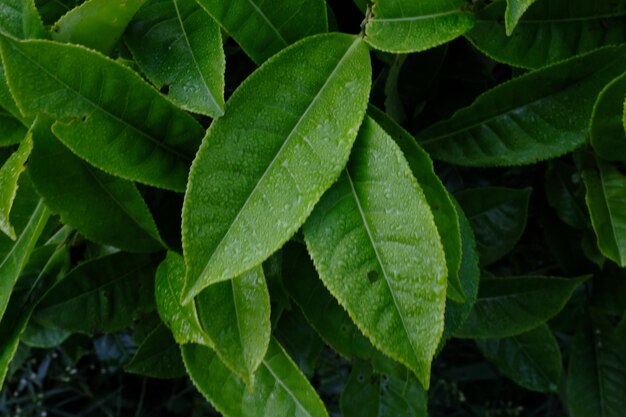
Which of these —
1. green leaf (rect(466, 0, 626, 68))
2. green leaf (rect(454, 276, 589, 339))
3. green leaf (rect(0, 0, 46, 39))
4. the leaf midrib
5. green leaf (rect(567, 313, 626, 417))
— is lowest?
green leaf (rect(567, 313, 626, 417))

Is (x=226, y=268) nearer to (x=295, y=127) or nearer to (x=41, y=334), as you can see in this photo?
(x=295, y=127)

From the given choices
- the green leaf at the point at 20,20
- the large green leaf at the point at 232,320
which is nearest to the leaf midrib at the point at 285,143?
the large green leaf at the point at 232,320

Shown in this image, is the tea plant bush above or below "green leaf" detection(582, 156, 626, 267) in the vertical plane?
above

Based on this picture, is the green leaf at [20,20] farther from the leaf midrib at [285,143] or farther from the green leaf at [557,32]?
the green leaf at [557,32]

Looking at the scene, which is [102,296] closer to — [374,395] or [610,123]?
[374,395]

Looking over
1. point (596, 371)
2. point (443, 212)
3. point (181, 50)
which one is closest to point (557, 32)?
point (443, 212)

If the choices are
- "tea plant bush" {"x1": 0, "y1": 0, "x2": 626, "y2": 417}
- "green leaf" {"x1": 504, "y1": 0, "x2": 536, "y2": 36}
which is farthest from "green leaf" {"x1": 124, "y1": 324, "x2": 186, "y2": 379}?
"green leaf" {"x1": 504, "y1": 0, "x2": 536, "y2": 36}

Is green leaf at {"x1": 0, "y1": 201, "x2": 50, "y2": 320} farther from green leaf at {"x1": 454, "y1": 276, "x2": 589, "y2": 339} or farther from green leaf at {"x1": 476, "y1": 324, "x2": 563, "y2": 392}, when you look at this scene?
green leaf at {"x1": 476, "y1": 324, "x2": 563, "y2": 392}
